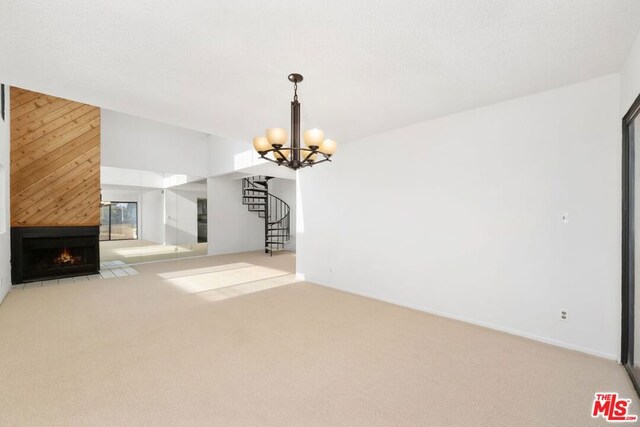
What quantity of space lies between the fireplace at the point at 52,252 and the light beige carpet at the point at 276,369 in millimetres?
1572

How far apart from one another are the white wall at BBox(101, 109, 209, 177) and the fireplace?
2.02 m

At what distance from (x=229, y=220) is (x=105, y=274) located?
3.74 metres

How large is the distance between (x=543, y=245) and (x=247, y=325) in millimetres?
3328

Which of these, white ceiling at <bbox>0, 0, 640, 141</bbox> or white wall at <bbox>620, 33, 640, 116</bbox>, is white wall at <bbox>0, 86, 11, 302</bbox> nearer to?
white ceiling at <bbox>0, 0, 640, 141</bbox>

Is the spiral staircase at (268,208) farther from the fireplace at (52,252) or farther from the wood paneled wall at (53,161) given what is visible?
the fireplace at (52,252)

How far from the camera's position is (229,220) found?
30.4ft

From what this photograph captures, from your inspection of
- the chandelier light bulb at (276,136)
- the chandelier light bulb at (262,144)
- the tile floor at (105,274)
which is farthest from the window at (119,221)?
the chandelier light bulb at (276,136)

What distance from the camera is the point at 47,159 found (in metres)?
5.26

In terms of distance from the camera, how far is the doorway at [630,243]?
236 cm

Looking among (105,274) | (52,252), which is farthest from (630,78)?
(52,252)

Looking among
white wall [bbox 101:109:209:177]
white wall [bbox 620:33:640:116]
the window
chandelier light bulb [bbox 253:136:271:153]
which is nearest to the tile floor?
the window

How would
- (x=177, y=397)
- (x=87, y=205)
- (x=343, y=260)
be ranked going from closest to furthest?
(x=177, y=397) → (x=343, y=260) → (x=87, y=205)

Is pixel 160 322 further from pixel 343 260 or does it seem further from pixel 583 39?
pixel 583 39

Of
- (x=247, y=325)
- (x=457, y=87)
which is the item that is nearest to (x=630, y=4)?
(x=457, y=87)
